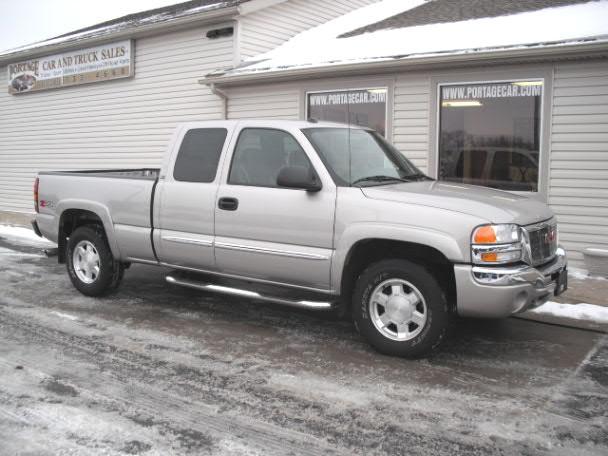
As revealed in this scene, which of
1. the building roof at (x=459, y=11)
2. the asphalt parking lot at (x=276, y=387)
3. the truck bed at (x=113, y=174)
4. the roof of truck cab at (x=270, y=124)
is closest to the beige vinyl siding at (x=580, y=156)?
the asphalt parking lot at (x=276, y=387)

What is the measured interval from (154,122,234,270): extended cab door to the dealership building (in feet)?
6.77

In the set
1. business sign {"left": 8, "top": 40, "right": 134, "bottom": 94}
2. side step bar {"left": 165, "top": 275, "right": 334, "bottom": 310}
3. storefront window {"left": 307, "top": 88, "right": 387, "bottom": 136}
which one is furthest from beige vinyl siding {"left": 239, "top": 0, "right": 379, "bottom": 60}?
side step bar {"left": 165, "top": 275, "right": 334, "bottom": 310}

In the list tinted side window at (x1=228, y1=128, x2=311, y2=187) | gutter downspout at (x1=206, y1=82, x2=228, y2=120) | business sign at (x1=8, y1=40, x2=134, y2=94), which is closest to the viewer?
tinted side window at (x1=228, y1=128, x2=311, y2=187)

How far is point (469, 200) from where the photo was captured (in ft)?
15.9

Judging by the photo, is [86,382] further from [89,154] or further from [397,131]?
[89,154]

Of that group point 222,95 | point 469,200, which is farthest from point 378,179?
point 222,95

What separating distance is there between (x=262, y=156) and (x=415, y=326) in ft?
7.01

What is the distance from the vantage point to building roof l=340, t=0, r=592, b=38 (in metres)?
11.5

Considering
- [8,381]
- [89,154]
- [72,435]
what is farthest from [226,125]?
[89,154]

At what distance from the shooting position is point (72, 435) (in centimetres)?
358

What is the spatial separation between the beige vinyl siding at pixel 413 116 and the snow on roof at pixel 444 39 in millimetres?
517

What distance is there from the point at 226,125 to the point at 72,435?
3.42 m

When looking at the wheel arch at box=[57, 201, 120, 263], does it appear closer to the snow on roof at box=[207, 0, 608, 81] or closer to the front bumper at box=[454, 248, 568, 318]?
the front bumper at box=[454, 248, 568, 318]

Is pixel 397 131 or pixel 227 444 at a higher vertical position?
pixel 397 131
